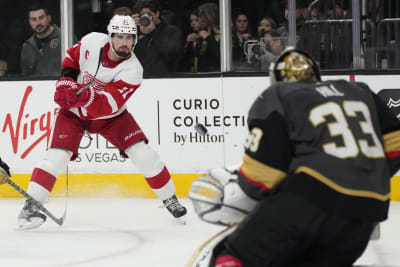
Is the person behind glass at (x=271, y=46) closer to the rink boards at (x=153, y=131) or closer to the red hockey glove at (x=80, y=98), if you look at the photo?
the rink boards at (x=153, y=131)

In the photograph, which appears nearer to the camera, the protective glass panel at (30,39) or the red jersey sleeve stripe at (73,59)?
the red jersey sleeve stripe at (73,59)

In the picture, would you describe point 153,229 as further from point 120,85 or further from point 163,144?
point 163,144

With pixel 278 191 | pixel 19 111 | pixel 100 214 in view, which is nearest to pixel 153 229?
pixel 100 214

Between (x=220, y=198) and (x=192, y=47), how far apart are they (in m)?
3.78

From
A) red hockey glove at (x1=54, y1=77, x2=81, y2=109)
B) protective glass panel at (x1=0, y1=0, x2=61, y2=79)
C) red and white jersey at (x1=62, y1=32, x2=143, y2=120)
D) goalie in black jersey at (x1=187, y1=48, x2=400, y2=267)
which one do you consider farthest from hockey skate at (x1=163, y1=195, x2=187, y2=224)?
goalie in black jersey at (x1=187, y1=48, x2=400, y2=267)

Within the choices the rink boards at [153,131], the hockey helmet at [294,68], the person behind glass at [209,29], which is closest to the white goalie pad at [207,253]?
the hockey helmet at [294,68]

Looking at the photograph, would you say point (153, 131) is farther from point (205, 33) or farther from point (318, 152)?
point (318, 152)

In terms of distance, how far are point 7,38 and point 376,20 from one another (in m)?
2.53

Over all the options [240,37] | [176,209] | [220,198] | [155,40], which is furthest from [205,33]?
[220,198]

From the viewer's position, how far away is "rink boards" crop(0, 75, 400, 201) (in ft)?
17.3

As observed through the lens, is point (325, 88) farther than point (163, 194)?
No

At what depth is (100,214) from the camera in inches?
187

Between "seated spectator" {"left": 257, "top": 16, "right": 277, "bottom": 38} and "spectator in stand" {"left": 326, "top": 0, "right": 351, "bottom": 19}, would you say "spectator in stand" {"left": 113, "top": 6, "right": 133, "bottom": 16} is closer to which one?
"seated spectator" {"left": 257, "top": 16, "right": 277, "bottom": 38}

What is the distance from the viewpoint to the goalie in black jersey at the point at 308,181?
5.48 feet
